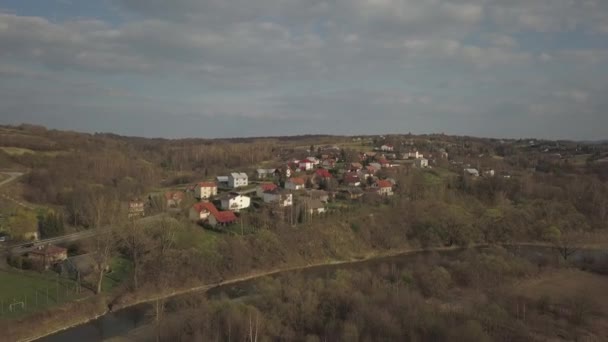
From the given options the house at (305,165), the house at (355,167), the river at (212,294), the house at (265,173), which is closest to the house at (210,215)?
the river at (212,294)

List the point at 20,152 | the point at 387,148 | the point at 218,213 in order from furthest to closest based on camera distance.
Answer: the point at 387,148 → the point at 20,152 → the point at 218,213

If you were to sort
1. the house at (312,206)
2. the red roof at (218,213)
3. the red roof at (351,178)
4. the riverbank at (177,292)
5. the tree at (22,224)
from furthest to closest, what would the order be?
the red roof at (351,178) < the house at (312,206) < the red roof at (218,213) < the tree at (22,224) < the riverbank at (177,292)

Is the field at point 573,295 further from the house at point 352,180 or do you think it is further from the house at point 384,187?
the house at point 352,180

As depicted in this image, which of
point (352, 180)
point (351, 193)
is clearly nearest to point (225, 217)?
point (351, 193)

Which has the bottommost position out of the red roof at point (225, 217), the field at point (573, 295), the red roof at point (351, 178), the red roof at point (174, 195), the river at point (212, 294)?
the river at point (212, 294)

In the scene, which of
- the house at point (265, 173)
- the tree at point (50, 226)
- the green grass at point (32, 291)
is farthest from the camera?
the house at point (265, 173)

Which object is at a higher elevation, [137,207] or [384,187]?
[384,187]

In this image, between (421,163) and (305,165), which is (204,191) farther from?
(421,163)
